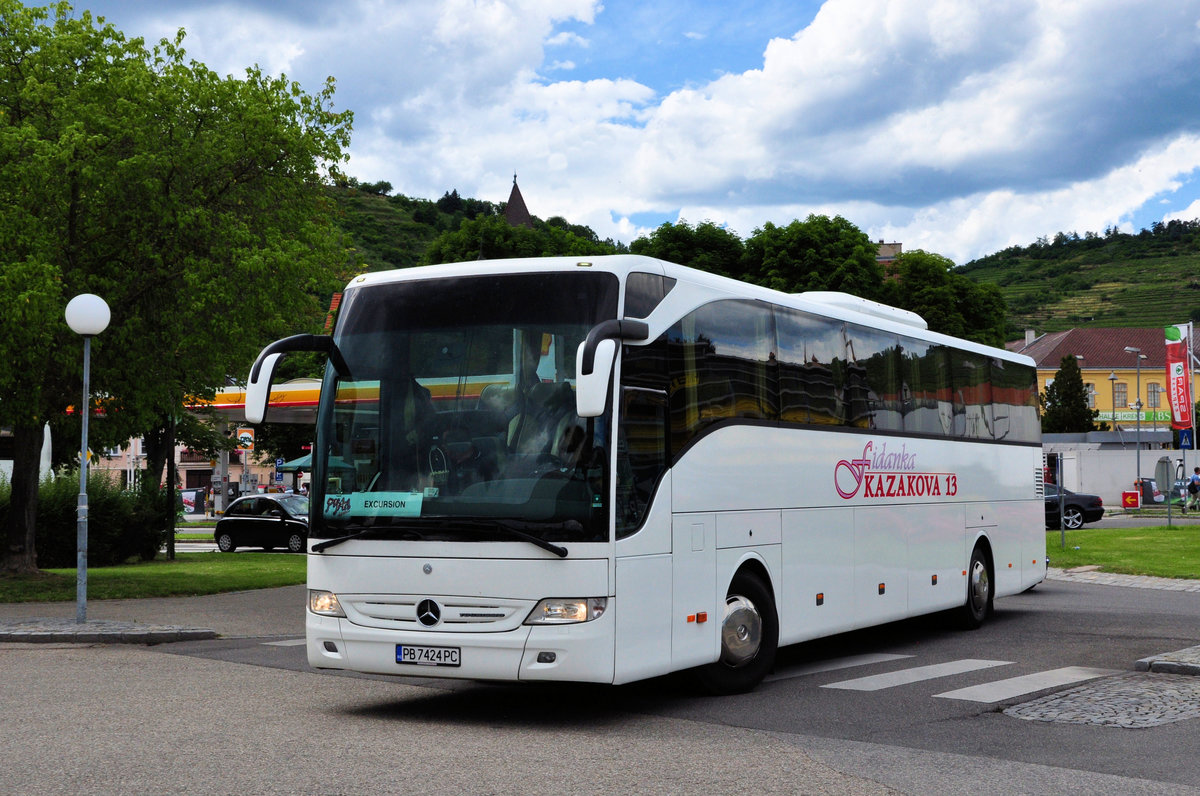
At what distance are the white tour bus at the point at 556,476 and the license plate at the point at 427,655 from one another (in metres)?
0.01

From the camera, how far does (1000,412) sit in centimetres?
1673

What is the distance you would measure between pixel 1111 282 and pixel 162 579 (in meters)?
176

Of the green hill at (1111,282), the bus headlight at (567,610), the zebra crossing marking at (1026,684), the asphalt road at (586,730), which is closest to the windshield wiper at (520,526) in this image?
the bus headlight at (567,610)

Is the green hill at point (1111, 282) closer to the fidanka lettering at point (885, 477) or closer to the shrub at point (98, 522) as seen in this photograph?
the shrub at point (98, 522)

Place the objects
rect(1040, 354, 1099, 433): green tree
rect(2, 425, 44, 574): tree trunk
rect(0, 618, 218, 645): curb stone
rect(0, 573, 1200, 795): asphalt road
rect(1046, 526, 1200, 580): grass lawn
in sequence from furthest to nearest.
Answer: rect(1040, 354, 1099, 433): green tree
rect(1046, 526, 1200, 580): grass lawn
rect(2, 425, 44, 574): tree trunk
rect(0, 618, 218, 645): curb stone
rect(0, 573, 1200, 795): asphalt road

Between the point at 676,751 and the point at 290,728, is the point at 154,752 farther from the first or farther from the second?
the point at 676,751

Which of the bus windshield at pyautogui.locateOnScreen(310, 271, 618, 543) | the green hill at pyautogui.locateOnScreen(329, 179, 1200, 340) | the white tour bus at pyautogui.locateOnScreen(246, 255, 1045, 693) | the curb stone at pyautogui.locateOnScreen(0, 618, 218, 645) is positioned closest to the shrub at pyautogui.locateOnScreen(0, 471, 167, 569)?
the curb stone at pyautogui.locateOnScreen(0, 618, 218, 645)

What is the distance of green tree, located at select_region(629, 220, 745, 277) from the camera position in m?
53.9

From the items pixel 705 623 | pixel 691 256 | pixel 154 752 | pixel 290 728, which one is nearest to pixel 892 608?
pixel 705 623

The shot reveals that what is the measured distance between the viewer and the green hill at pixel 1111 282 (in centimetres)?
16088

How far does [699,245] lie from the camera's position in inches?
2148

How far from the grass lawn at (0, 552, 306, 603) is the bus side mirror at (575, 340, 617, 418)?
1388 cm

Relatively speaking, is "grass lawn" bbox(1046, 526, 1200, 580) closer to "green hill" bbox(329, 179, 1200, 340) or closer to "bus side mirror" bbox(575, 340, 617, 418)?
"bus side mirror" bbox(575, 340, 617, 418)

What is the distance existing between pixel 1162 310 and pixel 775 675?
162 m
